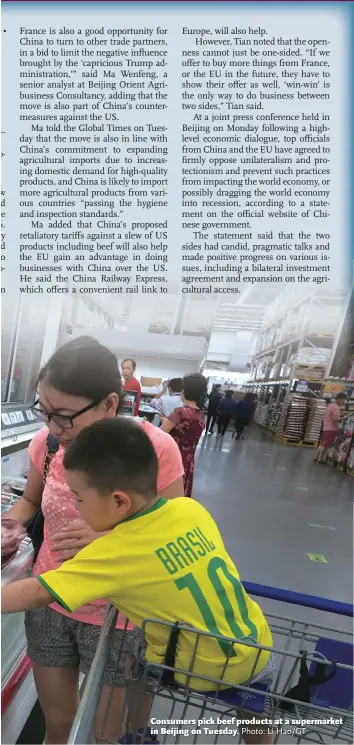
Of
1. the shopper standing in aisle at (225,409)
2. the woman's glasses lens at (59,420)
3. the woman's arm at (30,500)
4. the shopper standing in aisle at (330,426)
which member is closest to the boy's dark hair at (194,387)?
the woman's arm at (30,500)

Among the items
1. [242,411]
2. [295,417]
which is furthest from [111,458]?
[295,417]

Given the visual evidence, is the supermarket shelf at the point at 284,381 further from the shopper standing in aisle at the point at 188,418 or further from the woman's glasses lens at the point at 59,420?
the woman's glasses lens at the point at 59,420

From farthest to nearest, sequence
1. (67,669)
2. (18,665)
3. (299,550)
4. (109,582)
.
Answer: (299,550)
(18,665)
(67,669)
(109,582)

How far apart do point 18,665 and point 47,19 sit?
53.9 inches

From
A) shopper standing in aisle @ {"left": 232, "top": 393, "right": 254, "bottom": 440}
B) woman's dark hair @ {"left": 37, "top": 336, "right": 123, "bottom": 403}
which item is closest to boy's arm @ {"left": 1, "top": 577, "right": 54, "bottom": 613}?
woman's dark hair @ {"left": 37, "top": 336, "right": 123, "bottom": 403}

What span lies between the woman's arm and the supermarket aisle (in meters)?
1.20

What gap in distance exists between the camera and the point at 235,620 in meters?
0.48

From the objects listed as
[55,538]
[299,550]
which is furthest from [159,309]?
[299,550]

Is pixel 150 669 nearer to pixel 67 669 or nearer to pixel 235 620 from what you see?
pixel 235 620

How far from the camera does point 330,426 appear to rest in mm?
4859

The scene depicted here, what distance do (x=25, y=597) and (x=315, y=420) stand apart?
6.67 m

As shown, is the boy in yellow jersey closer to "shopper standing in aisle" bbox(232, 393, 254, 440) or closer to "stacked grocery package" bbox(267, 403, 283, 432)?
"shopper standing in aisle" bbox(232, 393, 254, 440)

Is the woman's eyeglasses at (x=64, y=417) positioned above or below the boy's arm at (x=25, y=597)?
above

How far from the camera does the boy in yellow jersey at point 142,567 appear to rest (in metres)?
0.44
